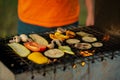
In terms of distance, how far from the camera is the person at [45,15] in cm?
313

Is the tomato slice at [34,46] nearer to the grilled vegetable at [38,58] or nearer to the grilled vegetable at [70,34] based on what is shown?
the grilled vegetable at [38,58]

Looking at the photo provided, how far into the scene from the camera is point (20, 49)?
8.27ft

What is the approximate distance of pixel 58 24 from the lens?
3.18 m

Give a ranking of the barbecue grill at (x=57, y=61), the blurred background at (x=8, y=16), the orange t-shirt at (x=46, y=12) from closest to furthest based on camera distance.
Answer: the barbecue grill at (x=57, y=61) → the orange t-shirt at (x=46, y=12) → the blurred background at (x=8, y=16)

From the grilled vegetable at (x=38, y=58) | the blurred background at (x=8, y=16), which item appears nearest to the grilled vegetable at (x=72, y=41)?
the grilled vegetable at (x=38, y=58)

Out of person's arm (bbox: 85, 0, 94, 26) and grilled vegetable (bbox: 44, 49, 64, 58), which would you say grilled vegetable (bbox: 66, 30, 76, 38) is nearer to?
grilled vegetable (bbox: 44, 49, 64, 58)

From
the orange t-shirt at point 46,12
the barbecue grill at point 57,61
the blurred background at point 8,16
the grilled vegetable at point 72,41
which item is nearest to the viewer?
the barbecue grill at point 57,61

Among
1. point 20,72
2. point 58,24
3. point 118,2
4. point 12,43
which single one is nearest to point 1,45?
point 12,43

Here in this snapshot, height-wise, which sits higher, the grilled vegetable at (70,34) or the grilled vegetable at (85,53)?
the grilled vegetable at (70,34)

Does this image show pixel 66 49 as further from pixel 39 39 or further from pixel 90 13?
pixel 90 13

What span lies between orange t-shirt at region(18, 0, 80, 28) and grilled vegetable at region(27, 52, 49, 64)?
782 millimetres

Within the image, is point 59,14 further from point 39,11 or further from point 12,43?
point 12,43

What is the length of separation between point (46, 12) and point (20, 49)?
29.6 inches

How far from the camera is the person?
10.3 ft
